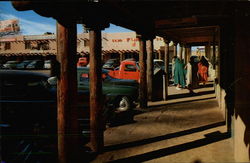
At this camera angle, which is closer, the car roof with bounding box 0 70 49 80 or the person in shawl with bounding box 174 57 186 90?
the car roof with bounding box 0 70 49 80

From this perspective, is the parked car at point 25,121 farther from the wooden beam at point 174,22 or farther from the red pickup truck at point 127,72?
the red pickup truck at point 127,72

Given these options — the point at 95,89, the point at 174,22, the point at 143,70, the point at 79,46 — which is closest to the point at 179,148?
the point at 95,89

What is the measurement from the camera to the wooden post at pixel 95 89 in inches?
178

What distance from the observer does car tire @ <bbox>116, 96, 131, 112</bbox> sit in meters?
8.06

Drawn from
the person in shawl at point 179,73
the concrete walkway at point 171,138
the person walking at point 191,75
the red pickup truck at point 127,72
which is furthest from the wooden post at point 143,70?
the red pickup truck at point 127,72

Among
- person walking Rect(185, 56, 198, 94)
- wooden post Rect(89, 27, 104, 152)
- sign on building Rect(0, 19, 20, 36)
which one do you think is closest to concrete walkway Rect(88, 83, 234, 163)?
wooden post Rect(89, 27, 104, 152)

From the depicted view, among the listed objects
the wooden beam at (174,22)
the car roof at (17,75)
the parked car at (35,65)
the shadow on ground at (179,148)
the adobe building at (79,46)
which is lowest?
the shadow on ground at (179,148)

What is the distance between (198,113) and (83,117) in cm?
407

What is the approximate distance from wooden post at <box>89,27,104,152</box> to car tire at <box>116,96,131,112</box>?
11.3 feet

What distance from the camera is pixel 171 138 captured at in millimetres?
5316

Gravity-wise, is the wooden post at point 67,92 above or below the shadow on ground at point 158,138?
above

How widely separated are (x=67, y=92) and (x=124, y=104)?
16.2 ft

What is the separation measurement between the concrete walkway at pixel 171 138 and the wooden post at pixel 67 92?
3.45ft

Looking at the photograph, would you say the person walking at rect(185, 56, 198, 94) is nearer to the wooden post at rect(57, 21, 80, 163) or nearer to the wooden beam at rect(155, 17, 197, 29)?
the wooden beam at rect(155, 17, 197, 29)
